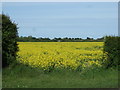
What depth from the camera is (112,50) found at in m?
14.7

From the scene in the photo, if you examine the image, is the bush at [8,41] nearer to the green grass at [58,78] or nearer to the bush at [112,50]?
the green grass at [58,78]

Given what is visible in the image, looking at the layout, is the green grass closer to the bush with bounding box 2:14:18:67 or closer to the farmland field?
the farmland field

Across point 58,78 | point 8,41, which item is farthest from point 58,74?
point 8,41

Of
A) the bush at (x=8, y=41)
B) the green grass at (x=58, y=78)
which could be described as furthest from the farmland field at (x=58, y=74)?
the bush at (x=8, y=41)

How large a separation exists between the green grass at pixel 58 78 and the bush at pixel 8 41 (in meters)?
0.52

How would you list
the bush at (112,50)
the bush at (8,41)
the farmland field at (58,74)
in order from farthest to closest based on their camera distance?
the bush at (112,50), the bush at (8,41), the farmland field at (58,74)

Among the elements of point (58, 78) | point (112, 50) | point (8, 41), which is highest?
point (8, 41)

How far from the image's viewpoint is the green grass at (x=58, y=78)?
1102 centimetres

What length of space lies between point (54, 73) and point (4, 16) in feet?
12.3

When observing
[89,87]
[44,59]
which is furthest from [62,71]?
[89,87]

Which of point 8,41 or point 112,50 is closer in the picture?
point 8,41

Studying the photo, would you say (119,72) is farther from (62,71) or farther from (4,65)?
(4,65)

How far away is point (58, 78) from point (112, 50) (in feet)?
11.4

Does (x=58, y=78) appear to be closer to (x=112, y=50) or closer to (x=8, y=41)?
(x=8, y=41)
